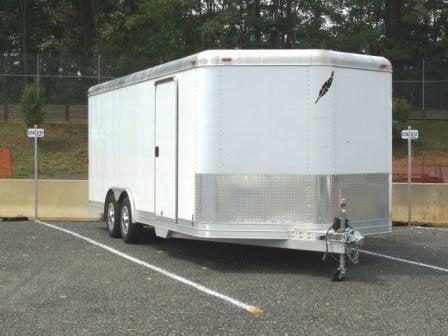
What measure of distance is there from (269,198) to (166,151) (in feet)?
6.32

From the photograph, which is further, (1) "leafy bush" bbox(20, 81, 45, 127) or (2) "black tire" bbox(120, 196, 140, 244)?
(1) "leafy bush" bbox(20, 81, 45, 127)

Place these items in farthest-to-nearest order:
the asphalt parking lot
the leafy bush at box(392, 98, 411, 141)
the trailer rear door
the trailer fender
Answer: the leafy bush at box(392, 98, 411, 141), the trailer fender, the trailer rear door, the asphalt parking lot

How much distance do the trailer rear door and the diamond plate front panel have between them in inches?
32.7

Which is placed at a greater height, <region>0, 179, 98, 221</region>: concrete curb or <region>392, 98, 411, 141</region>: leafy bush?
<region>392, 98, 411, 141</region>: leafy bush

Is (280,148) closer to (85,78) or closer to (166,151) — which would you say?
(166,151)

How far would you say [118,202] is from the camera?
40.3 ft

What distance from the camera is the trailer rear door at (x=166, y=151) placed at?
32.4 feet

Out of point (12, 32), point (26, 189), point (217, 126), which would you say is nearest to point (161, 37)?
point (12, 32)

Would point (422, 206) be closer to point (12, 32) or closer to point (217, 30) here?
point (217, 30)

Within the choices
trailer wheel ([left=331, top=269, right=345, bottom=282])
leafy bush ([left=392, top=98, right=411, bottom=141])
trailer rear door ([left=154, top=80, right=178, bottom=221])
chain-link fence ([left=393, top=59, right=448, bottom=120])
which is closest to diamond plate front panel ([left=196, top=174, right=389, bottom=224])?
trailer wheel ([left=331, top=269, right=345, bottom=282])

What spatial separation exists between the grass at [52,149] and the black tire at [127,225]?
1343 centimetres

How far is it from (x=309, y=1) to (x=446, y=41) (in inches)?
395

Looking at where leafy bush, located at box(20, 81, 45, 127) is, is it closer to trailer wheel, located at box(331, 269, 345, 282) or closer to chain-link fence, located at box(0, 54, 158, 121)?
chain-link fence, located at box(0, 54, 158, 121)

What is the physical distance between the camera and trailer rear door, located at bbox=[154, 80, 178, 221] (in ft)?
32.4
